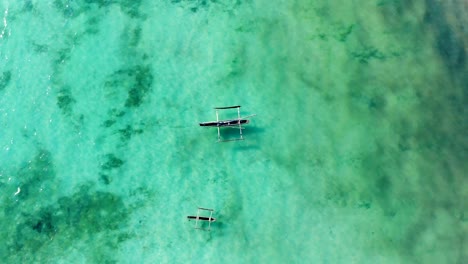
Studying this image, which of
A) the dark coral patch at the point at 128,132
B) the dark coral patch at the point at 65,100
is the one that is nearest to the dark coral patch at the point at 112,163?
the dark coral patch at the point at 128,132

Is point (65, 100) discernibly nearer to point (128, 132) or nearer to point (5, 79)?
point (5, 79)

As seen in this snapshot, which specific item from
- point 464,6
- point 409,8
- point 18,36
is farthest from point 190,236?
point 464,6

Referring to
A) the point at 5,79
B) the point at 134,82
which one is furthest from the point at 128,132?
the point at 5,79

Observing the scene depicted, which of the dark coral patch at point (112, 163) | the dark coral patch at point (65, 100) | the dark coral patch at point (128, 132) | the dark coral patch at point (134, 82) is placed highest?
the dark coral patch at point (134, 82)

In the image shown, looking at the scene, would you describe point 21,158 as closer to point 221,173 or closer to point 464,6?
point 221,173

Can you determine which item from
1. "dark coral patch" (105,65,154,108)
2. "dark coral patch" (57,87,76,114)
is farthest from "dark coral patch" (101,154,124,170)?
"dark coral patch" (57,87,76,114)

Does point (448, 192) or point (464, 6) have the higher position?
point (464, 6)

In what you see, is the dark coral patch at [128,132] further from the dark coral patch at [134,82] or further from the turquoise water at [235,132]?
the dark coral patch at [134,82]

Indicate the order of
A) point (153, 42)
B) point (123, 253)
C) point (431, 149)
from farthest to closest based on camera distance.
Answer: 1. point (153, 42)
2. point (431, 149)
3. point (123, 253)
